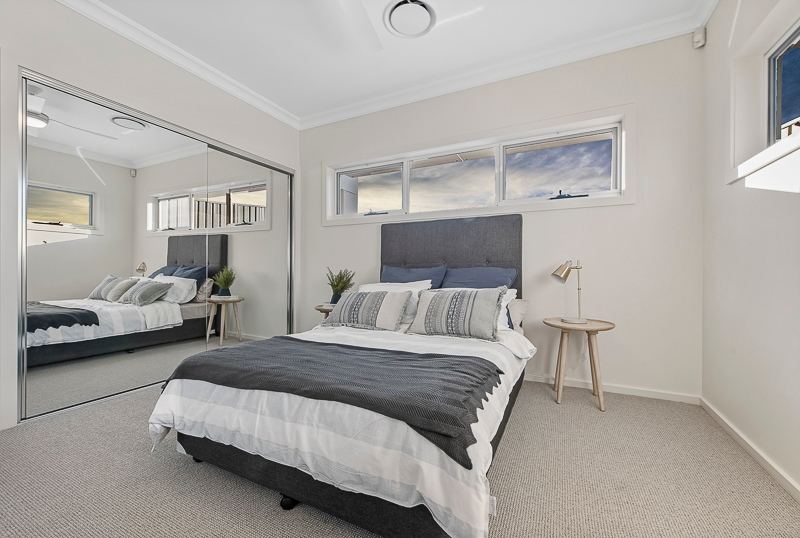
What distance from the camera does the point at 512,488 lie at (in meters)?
1.61

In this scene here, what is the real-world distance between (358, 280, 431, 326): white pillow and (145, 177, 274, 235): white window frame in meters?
1.58

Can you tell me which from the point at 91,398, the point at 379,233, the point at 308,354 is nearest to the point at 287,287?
the point at 379,233

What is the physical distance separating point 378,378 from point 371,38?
2.13 m

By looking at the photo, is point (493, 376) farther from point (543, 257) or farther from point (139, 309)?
point (139, 309)

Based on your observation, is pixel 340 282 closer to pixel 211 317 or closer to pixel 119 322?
pixel 211 317

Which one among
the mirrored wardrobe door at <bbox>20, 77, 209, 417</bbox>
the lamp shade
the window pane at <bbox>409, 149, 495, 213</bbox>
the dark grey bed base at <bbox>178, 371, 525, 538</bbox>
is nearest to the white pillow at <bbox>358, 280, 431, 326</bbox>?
the window pane at <bbox>409, 149, 495, 213</bbox>

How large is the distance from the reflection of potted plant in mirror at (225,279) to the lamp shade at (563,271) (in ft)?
10.3

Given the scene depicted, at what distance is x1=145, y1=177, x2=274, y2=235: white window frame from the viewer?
2.97 metres

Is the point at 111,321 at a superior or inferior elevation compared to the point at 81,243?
inferior

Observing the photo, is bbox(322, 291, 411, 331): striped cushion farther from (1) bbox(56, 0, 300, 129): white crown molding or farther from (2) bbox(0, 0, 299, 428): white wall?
(1) bbox(56, 0, 300, 129): white crown molding

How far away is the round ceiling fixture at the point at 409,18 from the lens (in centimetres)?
223

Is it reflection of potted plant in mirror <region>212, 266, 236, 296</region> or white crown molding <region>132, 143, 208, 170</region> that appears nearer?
white crown molding <region>132, 143, 208, 170</region>

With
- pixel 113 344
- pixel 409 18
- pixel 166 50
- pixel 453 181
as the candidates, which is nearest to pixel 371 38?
pixel 409 18

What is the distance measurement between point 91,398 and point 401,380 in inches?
103
